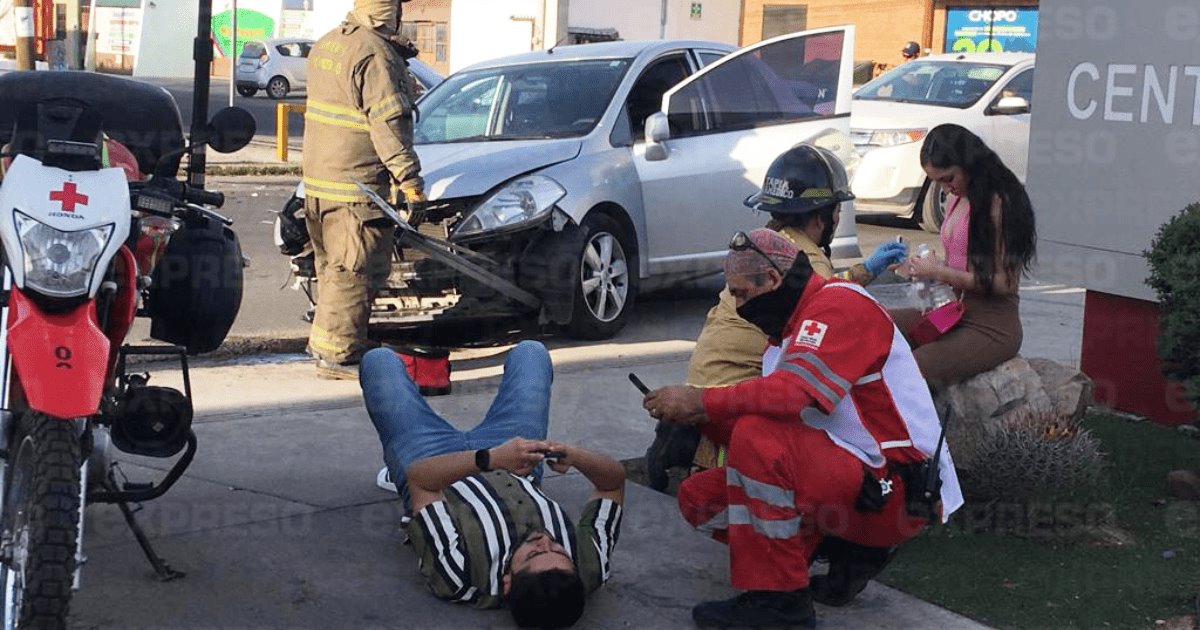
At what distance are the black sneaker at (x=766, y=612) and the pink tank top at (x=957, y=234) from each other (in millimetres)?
1833

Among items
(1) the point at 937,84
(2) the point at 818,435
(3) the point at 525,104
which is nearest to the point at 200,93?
(2) the point at 818,435

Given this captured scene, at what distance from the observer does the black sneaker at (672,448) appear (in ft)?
16.6

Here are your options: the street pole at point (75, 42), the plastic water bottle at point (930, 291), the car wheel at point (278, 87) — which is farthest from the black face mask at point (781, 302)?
the car wheel at point (278, 87)

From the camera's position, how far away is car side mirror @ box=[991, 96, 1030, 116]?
14156 mm

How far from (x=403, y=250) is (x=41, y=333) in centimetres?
449

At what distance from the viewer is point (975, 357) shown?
18.3 ft

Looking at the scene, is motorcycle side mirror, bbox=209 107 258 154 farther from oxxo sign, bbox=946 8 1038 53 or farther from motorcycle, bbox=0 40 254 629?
oxxo sign, bbox=946 8 1038 53

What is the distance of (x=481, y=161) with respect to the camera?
27.8ft

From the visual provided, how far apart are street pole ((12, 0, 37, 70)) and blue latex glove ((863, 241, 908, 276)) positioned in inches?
486

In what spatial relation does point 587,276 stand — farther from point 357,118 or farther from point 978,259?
point 978,259

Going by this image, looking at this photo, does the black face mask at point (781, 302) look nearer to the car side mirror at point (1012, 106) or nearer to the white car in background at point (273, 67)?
the car side mirror at point (1012, 106)

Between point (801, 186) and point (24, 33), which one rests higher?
point (24, 33)

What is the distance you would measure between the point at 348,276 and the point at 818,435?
372 cm

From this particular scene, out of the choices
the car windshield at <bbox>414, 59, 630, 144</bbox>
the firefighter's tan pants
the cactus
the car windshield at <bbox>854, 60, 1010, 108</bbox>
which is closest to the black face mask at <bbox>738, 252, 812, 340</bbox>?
the cactus
